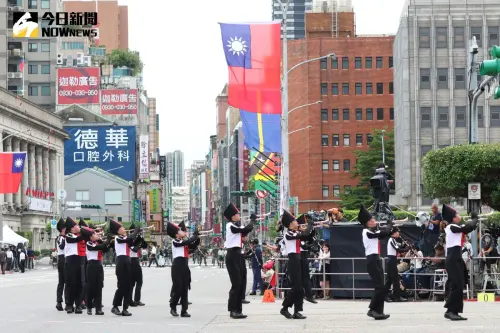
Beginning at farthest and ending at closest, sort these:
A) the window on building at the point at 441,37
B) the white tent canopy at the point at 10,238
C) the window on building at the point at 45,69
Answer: the window on building at the point at 45,69 → the window on building at the point at 441,37 → the white tent canopy at the point at 10,238

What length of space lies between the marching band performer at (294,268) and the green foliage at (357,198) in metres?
78.8

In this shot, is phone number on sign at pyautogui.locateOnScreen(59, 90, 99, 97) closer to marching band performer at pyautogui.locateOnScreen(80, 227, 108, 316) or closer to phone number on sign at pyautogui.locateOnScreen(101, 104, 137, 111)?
phone number on sign at pyautogui.locateOnScreen(101, 104, 137, 111)

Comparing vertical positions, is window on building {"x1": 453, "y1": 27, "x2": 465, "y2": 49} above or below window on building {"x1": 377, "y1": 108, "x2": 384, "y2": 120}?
above

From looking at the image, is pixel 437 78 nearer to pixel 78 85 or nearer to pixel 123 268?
pixel 78 85

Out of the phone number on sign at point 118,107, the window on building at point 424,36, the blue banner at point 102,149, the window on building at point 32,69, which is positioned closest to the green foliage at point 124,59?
the phone number on sign at point 118,107

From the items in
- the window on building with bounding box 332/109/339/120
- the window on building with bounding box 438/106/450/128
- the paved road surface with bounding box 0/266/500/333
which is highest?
the window on building with bounding box 332/109/339/120

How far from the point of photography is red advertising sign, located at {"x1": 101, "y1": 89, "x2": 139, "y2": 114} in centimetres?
14338

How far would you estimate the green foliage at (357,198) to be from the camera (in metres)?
101

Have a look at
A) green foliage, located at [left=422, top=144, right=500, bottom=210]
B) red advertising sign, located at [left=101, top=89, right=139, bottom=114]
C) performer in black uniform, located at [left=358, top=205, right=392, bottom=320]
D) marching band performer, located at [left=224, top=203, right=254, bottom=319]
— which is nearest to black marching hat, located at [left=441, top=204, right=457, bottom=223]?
performer in black uniform, located at [left=358, top=205, right=392, bottom=320]

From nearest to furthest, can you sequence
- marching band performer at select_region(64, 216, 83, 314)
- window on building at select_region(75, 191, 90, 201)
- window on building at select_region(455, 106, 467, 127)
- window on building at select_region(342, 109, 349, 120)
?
marching band performer at select_region(64, 216, 83, 314) < window on building at select_region(455, 106, 467, 127) < window on building at select_region(342, 109, 349, 120) < window on building at select_region(75, 191, 90, 201)

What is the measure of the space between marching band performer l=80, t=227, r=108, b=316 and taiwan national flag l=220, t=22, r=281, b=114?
386 inches

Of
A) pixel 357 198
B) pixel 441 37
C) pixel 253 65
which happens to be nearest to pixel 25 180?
pixel 357 198

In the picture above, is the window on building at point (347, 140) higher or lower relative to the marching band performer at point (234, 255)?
higher

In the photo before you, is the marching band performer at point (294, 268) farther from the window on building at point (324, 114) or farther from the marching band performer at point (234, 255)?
the window on building at point (324, 114)
